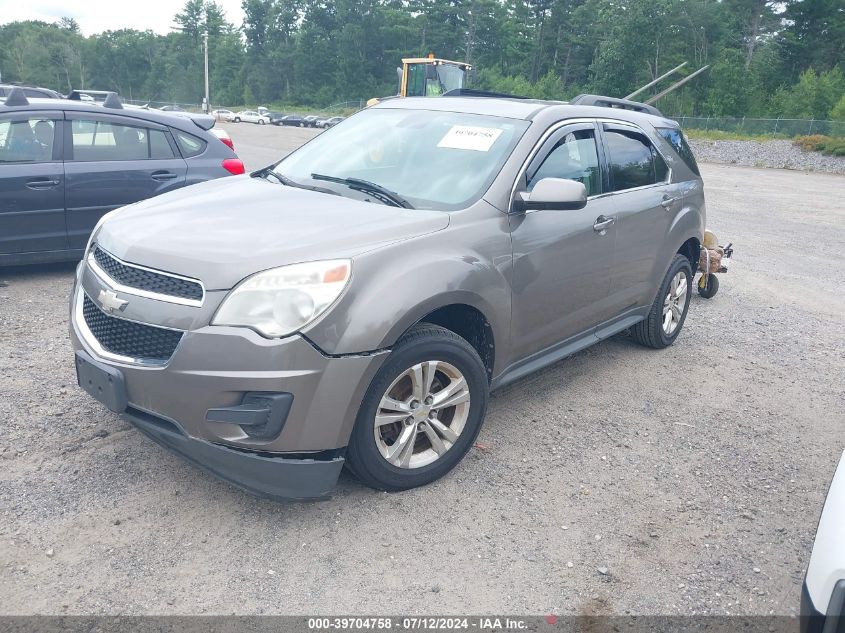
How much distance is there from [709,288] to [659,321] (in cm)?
213

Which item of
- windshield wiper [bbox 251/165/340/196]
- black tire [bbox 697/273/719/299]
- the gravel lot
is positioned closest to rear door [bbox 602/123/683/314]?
the gravel lot

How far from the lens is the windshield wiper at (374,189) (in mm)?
3646

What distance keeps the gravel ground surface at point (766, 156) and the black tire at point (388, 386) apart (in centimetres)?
3013

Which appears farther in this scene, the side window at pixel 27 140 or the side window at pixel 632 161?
the side window at pixel 27 140

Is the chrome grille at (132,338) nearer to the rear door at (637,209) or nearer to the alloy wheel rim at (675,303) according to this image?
the rear door at (637,209)

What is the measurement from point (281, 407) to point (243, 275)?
1.80 ft

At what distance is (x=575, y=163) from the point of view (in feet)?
14.2

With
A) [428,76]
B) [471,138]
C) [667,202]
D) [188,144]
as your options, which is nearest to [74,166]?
[188,144]

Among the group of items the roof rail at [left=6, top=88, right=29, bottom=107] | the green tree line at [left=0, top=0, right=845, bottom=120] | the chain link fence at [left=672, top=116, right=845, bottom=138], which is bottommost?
the roof rail at [left=6, top=88, right=29, bottom=107]

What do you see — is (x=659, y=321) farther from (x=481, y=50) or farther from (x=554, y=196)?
(x=481, y=50)

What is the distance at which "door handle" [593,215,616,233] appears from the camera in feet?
14.2

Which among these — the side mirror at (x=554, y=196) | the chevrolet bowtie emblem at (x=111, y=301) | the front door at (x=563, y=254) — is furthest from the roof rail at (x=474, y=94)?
the chevrolet bowtie emblem at (x=111, y=301)

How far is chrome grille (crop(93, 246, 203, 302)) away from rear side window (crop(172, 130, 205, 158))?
13.1ft

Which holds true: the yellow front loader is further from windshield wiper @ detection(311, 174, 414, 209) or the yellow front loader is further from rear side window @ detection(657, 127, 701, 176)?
windshield wiper @ detection(311, 174, 414, 209)
